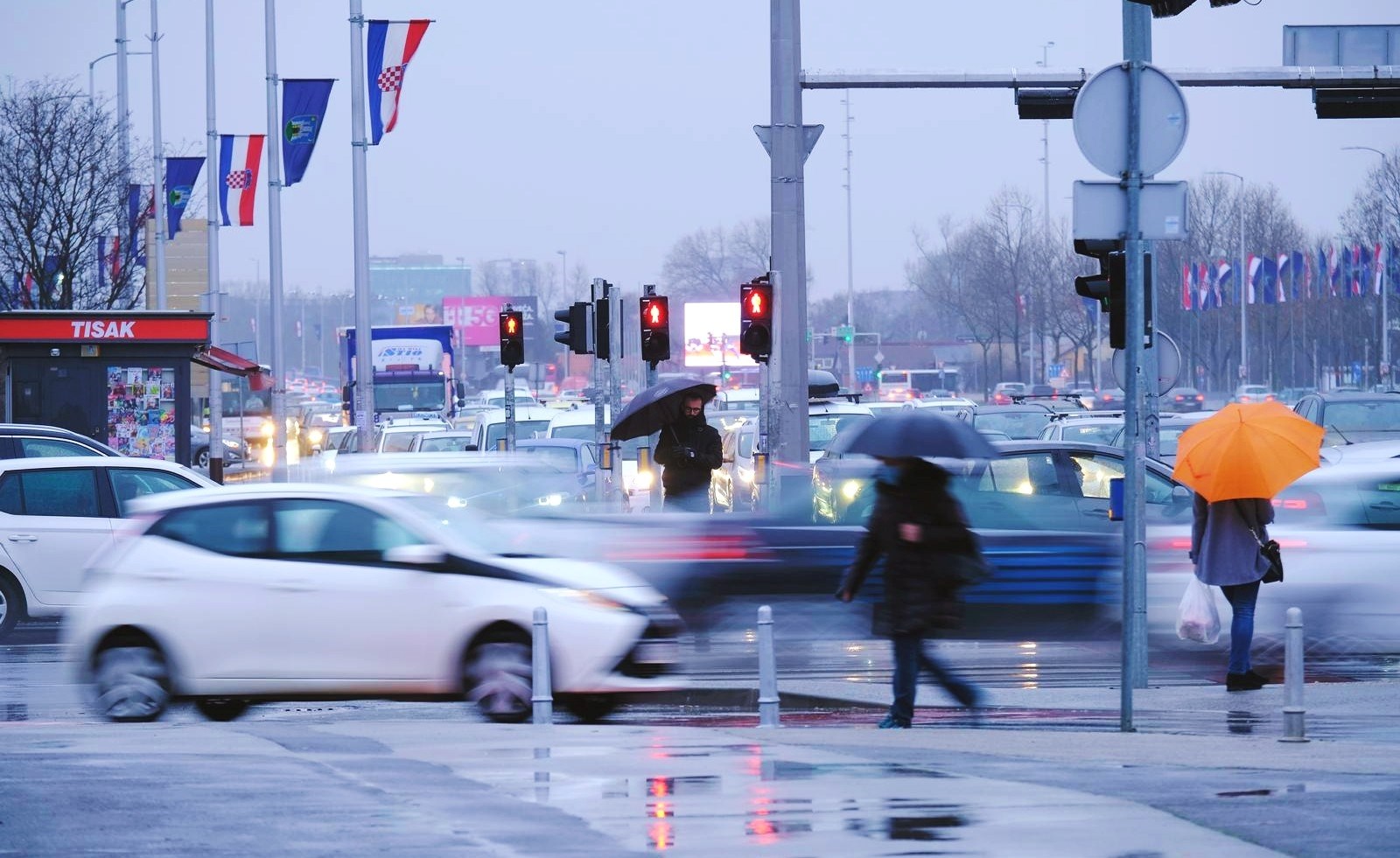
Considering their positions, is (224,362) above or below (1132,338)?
above

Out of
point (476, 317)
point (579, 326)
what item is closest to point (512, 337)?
point (579, 326)

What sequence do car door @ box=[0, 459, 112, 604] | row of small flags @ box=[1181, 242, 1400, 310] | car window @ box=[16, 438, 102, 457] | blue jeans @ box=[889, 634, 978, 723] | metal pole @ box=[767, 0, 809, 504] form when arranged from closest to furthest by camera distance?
1. blue jeans @ box=[889, 634, 978, 723]
2. car door @ box=[0, 459, 112, 604]
3. car window @ box=[16, 438, 102, 457]
4. metal pole @ box=[767, 0, 809, 504]
5. row of small flags @ box=[1181, 242, 1400, 310]

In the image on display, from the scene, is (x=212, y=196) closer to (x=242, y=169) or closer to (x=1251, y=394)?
(x=242, y=169)

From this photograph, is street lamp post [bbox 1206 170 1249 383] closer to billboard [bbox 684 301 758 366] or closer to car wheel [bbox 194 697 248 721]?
billboard [bbox 684 301 758 366]

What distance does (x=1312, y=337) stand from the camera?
8225cm

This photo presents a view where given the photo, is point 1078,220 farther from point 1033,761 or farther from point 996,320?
point 996,320

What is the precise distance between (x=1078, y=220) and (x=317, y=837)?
17.7 ft

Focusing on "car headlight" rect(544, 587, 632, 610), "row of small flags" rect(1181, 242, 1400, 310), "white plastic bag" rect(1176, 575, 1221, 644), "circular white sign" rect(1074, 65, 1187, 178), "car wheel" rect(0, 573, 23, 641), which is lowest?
"car wheel" rect(0, 573, 23, 641)

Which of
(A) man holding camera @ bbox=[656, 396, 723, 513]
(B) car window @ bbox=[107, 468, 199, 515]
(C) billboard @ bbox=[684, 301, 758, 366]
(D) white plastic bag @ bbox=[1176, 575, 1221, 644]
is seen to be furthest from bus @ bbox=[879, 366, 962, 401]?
(D) white plastic bag @ bbox=[1176, 575, 1221, 644]

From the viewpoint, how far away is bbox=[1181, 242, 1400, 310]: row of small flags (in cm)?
6479

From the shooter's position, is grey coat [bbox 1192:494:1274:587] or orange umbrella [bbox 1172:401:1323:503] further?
grey coat [bbox 1192:494:1274:587]

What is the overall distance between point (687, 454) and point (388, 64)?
1513 cm

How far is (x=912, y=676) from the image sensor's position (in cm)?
1034

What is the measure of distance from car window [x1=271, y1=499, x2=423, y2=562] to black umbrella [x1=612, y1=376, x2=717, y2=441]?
24.5 ft
